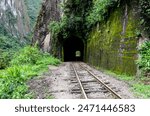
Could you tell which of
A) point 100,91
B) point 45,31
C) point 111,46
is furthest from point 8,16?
→ point 100,91

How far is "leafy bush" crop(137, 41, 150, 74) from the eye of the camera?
13.3 m

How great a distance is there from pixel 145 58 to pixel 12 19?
83.5 metres

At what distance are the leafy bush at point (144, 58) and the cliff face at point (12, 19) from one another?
2928 inches

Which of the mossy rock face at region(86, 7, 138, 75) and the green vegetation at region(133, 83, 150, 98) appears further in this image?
the mossy rock face at region(86, 7, 138, 75)

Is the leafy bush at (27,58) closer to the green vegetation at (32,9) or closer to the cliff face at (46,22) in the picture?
the cliff face at (46,22)

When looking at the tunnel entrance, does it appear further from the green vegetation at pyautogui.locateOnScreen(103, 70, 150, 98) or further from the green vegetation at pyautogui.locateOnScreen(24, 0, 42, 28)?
the green vegetation at pyautogui.locateOnScreen(24, 0, 42, 28)

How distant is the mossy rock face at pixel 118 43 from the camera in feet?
49.7

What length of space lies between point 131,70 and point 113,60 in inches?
137

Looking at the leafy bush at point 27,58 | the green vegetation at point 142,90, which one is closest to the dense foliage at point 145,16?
the green vegetation at point 142,90

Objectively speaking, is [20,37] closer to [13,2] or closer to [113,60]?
[13,2]

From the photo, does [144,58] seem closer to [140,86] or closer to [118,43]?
[140,86]

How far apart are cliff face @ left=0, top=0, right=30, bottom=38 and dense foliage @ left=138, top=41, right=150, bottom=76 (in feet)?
244

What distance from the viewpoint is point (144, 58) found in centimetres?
1373

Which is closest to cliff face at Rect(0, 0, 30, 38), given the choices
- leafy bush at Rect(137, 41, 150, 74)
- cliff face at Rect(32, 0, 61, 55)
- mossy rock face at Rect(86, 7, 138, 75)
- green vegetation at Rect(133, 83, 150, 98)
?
cliff face at Rect(32, 0, 61, 55)
